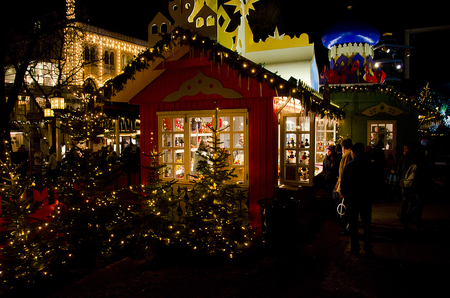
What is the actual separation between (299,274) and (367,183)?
6.49 feet

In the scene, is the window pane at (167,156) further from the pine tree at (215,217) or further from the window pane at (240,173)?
the pine tree at (215,217)

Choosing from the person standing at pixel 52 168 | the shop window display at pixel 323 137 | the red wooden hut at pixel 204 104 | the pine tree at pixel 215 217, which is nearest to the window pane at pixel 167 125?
the red wooden hut at pixel 204 104

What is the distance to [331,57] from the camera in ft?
50.5

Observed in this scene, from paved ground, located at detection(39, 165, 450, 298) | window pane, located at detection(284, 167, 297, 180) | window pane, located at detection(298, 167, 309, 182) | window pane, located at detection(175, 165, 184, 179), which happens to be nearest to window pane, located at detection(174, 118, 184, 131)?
window pane, located at detection(175, 165, 184, 179)

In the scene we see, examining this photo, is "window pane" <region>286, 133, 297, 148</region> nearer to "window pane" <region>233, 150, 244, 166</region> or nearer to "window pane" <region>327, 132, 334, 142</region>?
"window pane" <region>233, 150, 244, 166</region>

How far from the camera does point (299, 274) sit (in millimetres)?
4832

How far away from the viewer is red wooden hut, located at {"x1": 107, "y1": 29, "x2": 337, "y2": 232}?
6.69m

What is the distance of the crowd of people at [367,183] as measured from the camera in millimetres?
5441

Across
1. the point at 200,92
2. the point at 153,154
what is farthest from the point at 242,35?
the point at 153,154

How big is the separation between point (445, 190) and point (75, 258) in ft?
38.5

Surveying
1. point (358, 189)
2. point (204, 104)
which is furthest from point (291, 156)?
point (204, 104)

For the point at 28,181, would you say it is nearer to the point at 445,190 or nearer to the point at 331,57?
the point at 445,190

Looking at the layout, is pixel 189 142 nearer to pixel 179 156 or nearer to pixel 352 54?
pixel 179 156

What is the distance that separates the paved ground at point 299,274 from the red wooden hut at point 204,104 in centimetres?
190
